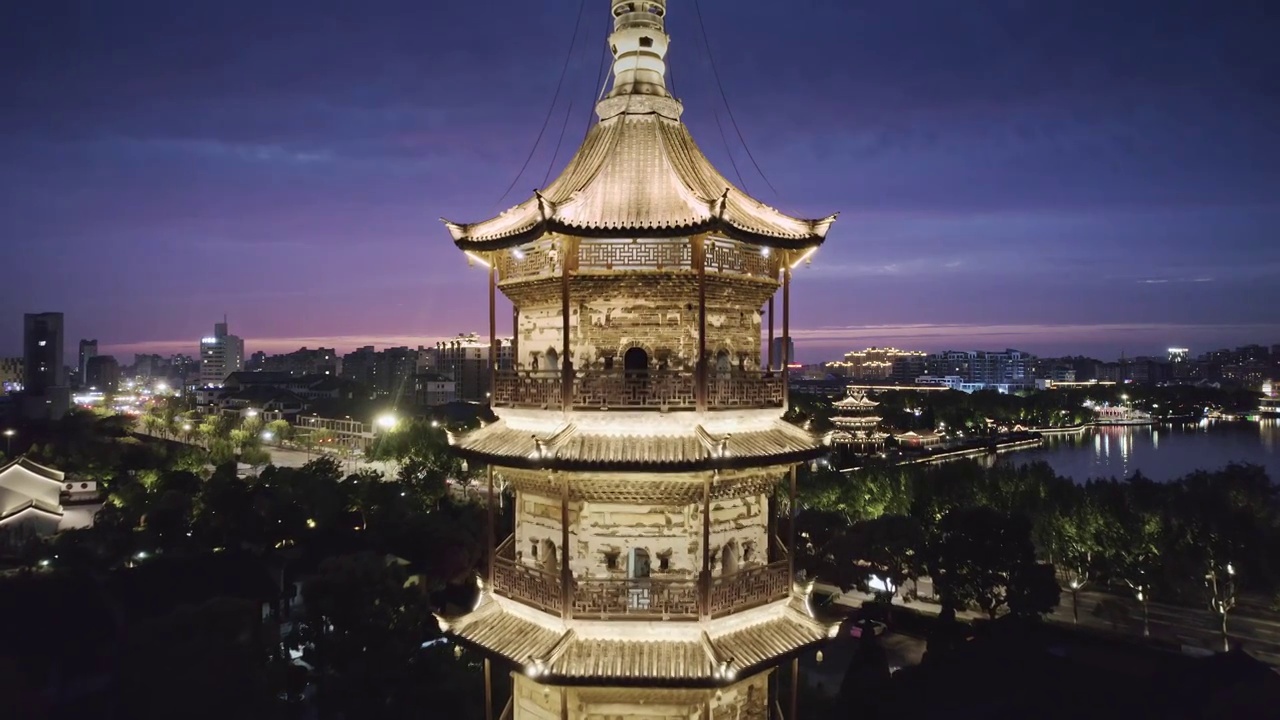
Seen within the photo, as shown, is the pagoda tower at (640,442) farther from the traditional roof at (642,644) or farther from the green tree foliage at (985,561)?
the green tree foliage at (985,561)

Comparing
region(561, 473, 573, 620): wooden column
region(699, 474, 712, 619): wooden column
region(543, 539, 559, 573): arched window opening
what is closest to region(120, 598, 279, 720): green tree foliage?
region(543, 539, 559, 573): arched window opening

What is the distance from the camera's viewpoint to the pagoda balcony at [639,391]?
1158cm

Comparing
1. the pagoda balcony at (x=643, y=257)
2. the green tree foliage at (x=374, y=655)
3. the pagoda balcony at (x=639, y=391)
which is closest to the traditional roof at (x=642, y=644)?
the pagoda balcony at (x=639, y=391)

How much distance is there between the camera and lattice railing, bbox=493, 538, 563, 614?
1174 centimetres

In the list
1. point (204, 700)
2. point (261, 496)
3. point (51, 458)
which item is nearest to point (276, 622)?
point (204, 700)

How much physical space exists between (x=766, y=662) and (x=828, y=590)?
122 ft

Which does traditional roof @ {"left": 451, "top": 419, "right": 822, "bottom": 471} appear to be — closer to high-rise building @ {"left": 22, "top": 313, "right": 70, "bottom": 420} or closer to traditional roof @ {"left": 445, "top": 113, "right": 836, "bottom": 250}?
traditional roof @ {"left": 445, "top": 113, "right": 836, "bottom": 250}

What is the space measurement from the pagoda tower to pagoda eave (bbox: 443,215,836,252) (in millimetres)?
32

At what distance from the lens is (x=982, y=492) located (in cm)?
4847

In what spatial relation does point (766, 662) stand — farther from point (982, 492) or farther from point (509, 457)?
point (982, 492)

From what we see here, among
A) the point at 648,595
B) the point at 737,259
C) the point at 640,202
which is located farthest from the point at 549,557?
the point at 640,202

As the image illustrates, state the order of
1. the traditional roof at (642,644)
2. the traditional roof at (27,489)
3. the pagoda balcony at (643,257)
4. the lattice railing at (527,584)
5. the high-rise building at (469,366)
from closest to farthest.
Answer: the traditional roof at (642,644) < the lattice railing at (527,584) < the pagoda balcony at (643,257) < the traditional roof at (27,489) < the high-rise building at (469,366)

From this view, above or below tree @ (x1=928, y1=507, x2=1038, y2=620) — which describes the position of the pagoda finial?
above

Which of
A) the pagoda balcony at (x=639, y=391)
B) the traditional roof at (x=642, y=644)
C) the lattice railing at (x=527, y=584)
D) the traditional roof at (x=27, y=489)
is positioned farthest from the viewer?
the traditional roof at (x=27, y=489)
